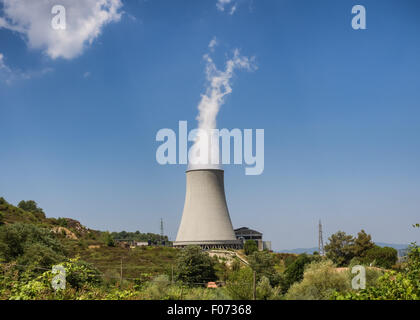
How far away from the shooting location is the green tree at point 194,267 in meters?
20.1

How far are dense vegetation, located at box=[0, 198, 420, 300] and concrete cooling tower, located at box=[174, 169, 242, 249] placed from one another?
196cm

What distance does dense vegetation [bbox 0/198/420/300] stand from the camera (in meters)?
7.52

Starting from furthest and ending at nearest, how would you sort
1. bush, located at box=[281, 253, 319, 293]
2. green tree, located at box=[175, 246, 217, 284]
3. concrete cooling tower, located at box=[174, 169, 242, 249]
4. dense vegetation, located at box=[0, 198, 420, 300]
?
concrete cooling tower, located at box=[174, 169, 242, 249]
bush, located at box=[281, 253, 319, 293]
green tree, located at box=[175, 246, 217, 284]
dense vegetation, located at box=[0, 198, 420, 300]

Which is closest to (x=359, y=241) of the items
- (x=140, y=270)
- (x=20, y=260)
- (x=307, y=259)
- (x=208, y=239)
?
(x=307, y=259)

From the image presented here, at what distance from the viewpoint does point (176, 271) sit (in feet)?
67.4

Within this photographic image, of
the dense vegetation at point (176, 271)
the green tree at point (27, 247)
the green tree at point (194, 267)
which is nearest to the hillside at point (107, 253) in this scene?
the dense vegetation at point (176, 271)

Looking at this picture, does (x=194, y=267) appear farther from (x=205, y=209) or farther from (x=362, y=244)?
(x=362, y=244)

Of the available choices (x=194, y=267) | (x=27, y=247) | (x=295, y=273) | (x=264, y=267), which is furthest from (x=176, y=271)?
(x=27, y=247)

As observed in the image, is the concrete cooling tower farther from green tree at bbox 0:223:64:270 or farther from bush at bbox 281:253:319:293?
green tree at bbox 0:223:64:270

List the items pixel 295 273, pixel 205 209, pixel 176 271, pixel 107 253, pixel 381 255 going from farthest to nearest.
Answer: pixel 205 209 → pixel 107 253 → pixel 381 255 → pixel 295 273 → pixel 176 271

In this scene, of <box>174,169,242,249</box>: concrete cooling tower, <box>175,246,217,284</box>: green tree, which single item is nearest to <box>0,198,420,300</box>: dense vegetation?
<box>175,246,217,284</box>: green tree

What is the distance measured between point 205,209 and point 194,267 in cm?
1005
